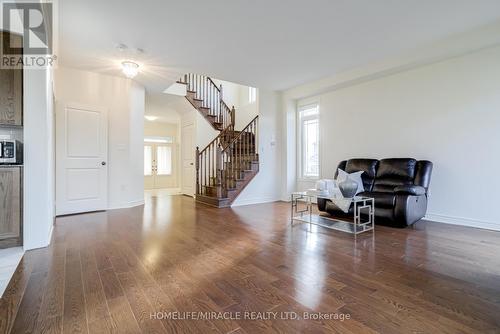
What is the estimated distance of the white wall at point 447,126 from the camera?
353cm

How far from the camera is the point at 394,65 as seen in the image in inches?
165

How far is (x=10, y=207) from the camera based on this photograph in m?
2.73

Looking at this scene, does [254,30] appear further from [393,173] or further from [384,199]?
[393,173]

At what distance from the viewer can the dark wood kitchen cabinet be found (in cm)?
280

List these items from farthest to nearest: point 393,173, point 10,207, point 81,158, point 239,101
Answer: point 239,101 < point 81,158 < point 393,173 < point 10,207

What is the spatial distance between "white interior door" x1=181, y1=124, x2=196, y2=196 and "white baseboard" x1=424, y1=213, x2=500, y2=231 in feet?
18.0

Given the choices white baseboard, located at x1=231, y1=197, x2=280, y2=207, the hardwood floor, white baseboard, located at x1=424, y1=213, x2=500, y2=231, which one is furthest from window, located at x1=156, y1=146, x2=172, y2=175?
white baseboard, located at x1=424, y1=213, x2=500, y2=231

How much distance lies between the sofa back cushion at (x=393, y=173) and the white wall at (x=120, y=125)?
479cm

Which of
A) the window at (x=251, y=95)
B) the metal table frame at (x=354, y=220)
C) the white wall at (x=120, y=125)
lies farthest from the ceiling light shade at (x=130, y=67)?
the window at (x=251, y=95)

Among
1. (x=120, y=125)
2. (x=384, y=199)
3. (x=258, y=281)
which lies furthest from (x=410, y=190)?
(x=120, y=125)

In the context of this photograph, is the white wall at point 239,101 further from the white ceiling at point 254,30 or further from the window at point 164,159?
the window at point 164,159

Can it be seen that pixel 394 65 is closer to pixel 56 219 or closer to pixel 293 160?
pixel 293 160

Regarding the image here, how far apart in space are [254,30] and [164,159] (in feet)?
24.2

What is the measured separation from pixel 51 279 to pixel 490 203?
5234 mm
